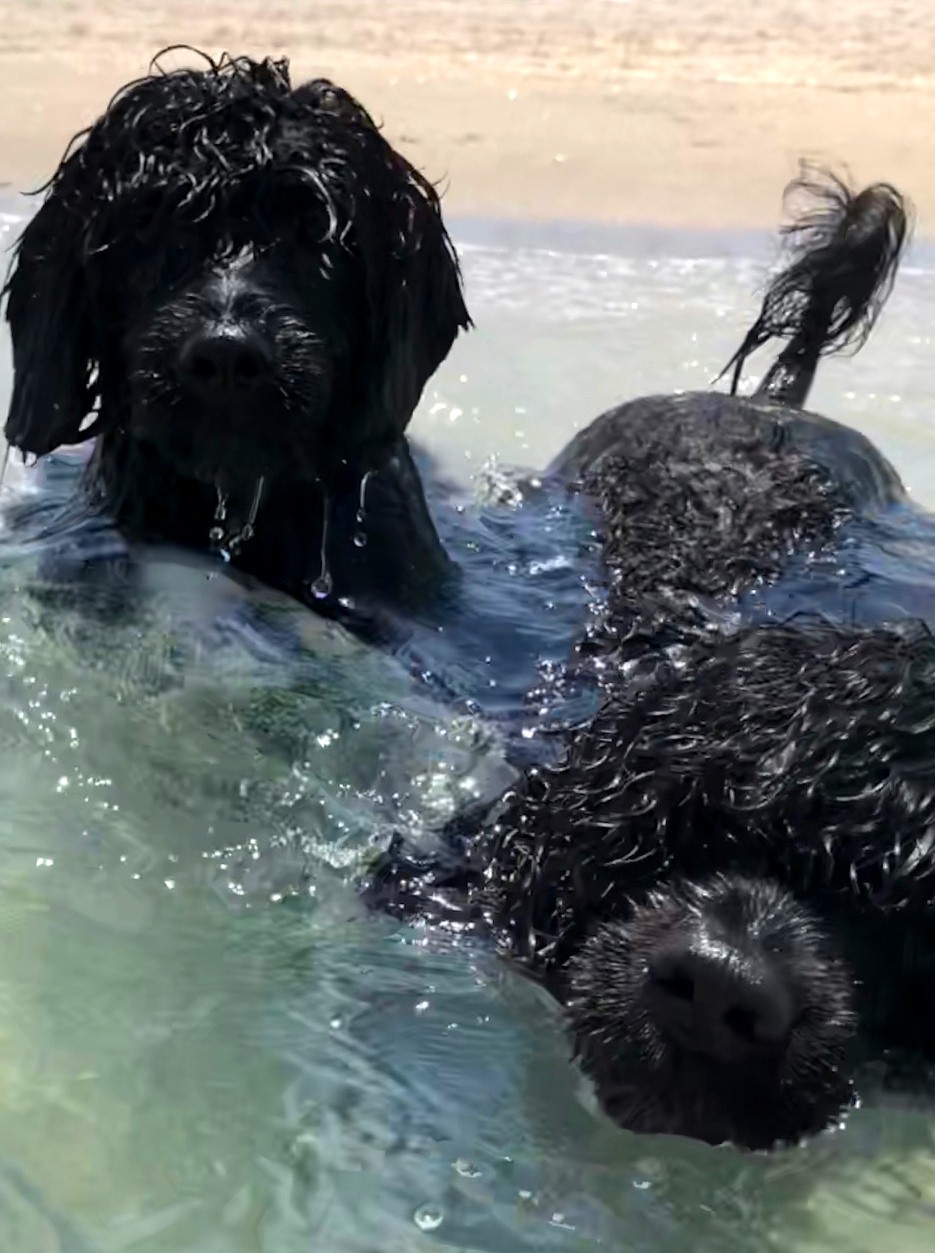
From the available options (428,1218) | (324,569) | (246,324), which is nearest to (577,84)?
(324,569)

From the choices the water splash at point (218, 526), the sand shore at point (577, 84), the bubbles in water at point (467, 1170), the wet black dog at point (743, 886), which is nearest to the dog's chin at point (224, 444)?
the water splash at point (218, 526)

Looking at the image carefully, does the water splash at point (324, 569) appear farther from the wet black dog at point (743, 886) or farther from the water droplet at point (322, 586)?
the wet black dog at point (743, 886)

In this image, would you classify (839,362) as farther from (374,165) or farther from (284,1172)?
(284,1172)

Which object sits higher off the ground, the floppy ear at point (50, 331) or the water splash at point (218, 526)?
the floppy ear at point (50, 331)

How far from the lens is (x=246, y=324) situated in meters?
4.23

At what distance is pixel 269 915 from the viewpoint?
3.67 metres

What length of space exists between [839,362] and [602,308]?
47.9 inches

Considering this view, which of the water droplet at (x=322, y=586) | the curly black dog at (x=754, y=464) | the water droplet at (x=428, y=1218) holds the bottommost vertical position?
the water droplet at (x=428, y=1218)

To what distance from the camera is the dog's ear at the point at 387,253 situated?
15.1ft

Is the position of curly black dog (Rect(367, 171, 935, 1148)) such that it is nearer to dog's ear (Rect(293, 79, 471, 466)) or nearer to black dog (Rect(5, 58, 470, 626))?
black dog (Rect(5, 58, 470, 626))

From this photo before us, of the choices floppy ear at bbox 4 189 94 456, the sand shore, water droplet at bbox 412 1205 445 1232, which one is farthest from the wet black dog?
the sand shore

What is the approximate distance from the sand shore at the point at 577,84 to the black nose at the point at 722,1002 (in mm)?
7944

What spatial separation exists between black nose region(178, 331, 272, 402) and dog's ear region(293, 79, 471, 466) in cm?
49

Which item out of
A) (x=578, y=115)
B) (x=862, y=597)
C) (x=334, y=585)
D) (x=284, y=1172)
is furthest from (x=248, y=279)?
(x=578, y=115)
